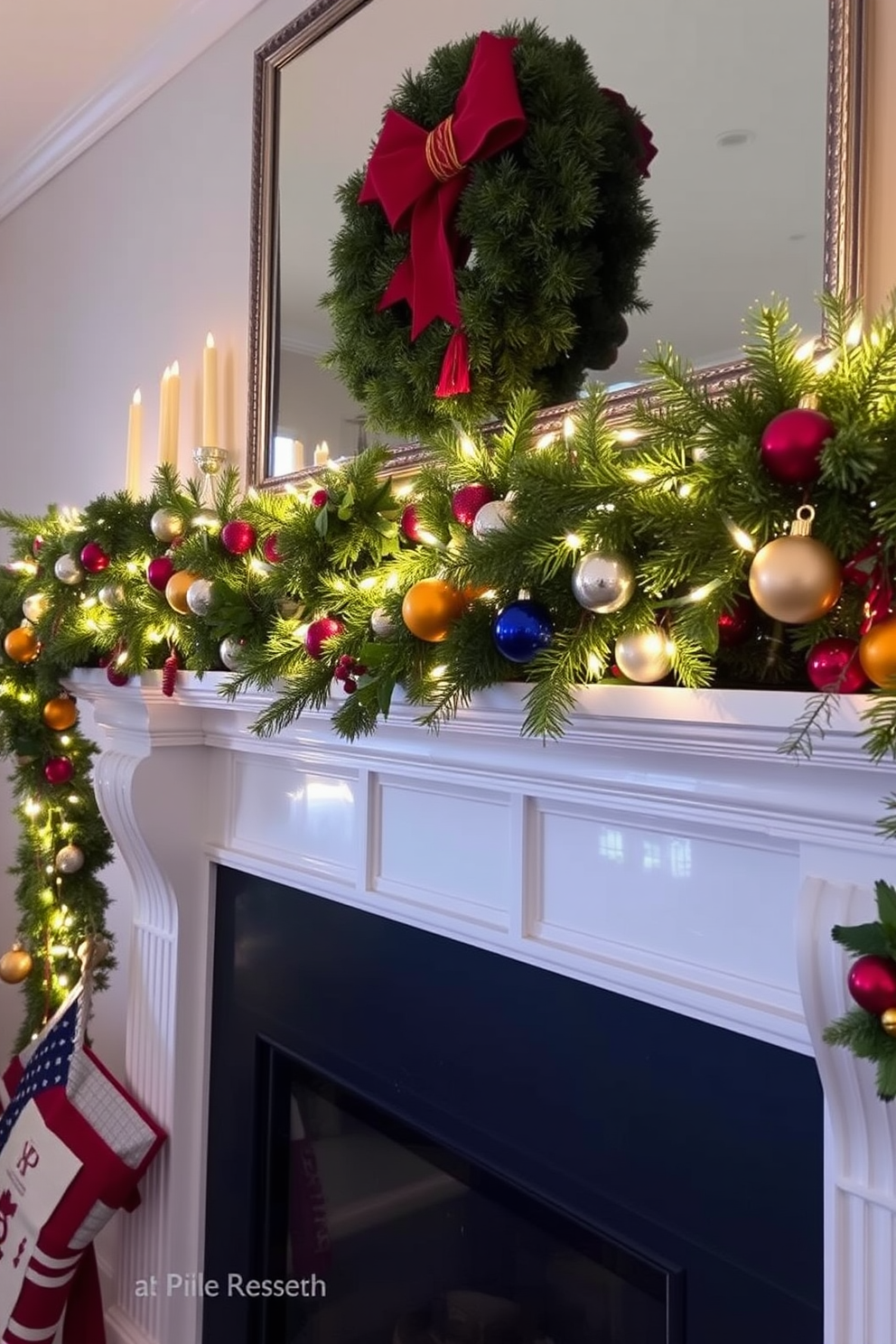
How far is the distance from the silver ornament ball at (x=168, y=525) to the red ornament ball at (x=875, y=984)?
1092 millimetres

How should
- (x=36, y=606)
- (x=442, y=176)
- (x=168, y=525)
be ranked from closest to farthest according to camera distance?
(x=442, y=176) → (x=168, y=525) → (x=36, y=606)

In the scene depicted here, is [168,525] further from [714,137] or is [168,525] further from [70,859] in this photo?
[714,137]

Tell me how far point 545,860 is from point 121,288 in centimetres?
166

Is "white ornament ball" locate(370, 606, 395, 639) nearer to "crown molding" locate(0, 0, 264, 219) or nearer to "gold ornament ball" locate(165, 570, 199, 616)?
"gold ornament ball" locate(165, 570, 199, 616)

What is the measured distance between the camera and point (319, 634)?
1.05 meters

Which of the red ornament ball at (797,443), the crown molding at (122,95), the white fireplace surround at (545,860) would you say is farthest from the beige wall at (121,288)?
the red ornament ball at (797,443)

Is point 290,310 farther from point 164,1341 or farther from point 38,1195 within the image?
point 164,1341

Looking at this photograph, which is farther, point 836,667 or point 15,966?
point 15,966

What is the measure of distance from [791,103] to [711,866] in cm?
76

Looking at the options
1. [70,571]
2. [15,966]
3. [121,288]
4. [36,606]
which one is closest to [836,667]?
[70,571]

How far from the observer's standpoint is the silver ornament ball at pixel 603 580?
76 cm

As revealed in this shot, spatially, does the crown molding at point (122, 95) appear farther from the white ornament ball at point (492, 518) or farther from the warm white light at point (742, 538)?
the warm white light at point (742, 538)

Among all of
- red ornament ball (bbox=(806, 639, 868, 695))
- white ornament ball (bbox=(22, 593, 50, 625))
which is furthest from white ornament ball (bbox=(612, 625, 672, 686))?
white ornament ball (bbox=(22, 593, 50, 625))

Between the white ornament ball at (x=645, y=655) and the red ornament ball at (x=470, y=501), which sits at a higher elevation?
the red ornament ball at (x=470, y=501)
